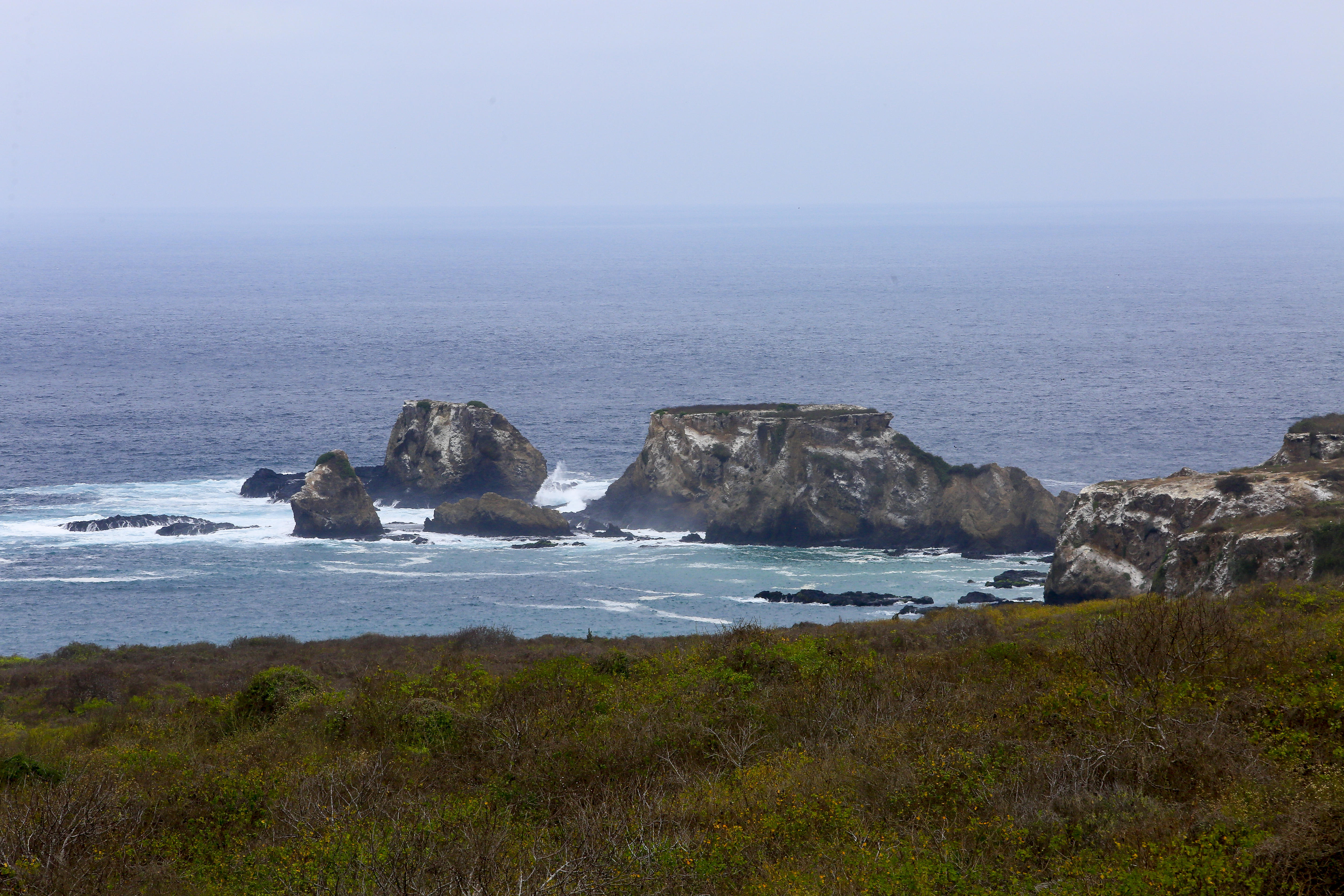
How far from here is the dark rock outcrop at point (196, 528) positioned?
6394cm

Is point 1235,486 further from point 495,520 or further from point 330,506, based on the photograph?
point 330,506

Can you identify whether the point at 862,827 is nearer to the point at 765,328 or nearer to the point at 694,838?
the point at 694,838

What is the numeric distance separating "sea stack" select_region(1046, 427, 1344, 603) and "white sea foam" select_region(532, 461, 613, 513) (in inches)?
1282

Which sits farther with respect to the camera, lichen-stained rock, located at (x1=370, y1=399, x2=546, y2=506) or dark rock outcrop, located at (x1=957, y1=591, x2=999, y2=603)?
lichen-stained rock, located at (x1=370, y1=399, x2=546, y2=506)

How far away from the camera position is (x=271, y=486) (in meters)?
73.6

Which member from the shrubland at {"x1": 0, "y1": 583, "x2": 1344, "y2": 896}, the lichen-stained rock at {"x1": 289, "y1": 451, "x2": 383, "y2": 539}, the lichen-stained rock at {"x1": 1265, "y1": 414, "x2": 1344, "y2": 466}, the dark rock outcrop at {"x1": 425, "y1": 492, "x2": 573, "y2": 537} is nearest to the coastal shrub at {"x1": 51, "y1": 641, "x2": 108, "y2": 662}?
the shrubland at {"x1": 0, "y1": 583, "x2": 1344, "y2": 896}

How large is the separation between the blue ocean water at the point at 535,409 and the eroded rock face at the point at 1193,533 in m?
6.66

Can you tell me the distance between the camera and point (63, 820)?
13086 millimetres

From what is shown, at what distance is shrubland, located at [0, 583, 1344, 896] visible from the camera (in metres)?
10.9

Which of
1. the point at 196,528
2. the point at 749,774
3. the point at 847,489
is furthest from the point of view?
the point at 196,528

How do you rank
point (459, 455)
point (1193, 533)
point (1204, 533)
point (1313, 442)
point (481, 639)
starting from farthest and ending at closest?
1. point (459, 455)
2. point (1313, 442)
3. point (1193, 533)
4. point (1204, 533)
5. point (481, 639)

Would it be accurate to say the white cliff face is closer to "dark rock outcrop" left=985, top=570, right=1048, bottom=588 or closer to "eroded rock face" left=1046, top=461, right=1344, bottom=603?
"eroded rock face" left=1046, top=461, right=1344, bottom=603

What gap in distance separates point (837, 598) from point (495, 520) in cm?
2435

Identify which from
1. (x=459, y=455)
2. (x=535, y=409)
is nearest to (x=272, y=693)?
(x=459, y=455)
